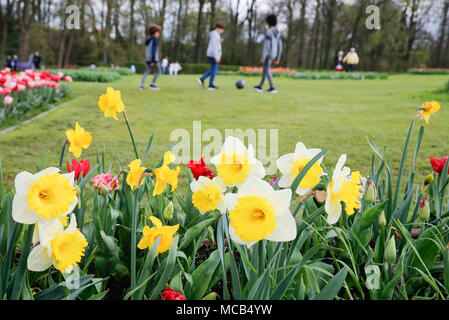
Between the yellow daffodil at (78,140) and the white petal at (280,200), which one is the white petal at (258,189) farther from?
the yellow daffodil at (78,140)

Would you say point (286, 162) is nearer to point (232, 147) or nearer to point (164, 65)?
point (232, 147)

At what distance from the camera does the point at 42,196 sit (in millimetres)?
816

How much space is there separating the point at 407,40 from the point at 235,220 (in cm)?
3203

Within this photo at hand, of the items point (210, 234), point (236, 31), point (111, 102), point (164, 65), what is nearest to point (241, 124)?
point (210, 234)

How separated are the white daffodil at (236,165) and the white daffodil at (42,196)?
328 mm

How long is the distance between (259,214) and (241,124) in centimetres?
469

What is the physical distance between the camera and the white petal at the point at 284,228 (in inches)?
31.7

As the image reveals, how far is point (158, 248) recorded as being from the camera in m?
1.06

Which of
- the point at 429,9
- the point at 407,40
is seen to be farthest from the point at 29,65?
the point at 429,9

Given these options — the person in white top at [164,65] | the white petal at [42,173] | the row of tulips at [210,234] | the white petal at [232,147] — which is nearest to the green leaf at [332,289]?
the row of tulips at [210,234]

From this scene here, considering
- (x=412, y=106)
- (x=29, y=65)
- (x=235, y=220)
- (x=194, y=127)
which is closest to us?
(x=235, y=220)

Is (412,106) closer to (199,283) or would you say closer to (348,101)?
(348,101)

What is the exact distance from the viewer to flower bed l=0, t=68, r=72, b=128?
16.0 ft

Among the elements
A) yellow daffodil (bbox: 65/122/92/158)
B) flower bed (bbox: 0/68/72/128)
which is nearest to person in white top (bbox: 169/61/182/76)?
flower bed (bbox: 0/68/72/128)
